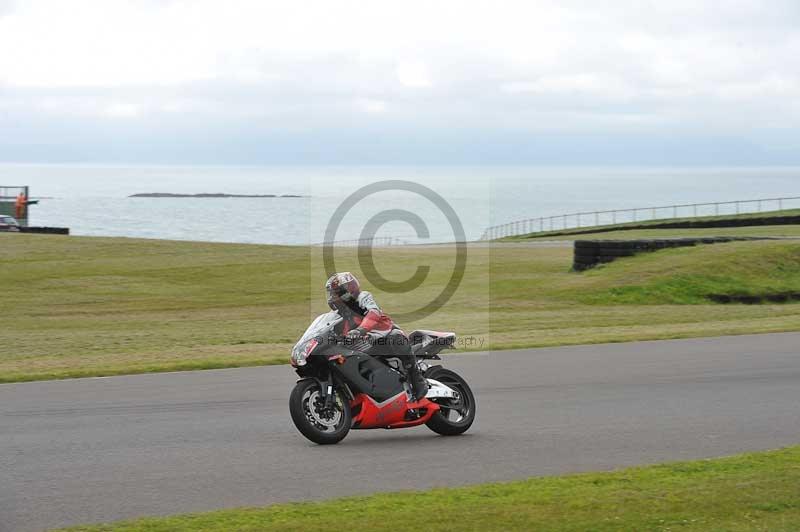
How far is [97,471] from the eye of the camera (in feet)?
29.5

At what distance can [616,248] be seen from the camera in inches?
1310

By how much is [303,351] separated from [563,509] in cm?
338

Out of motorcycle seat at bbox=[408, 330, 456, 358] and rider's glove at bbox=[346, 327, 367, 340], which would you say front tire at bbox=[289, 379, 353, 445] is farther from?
motorcycle seat at bbox=[408, 330, 456, 358]

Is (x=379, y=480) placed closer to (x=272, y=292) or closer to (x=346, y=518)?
(x=346, y=518)

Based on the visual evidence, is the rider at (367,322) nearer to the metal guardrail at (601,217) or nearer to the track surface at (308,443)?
the track surface at (308,443)

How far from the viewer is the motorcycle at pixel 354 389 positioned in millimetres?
10172

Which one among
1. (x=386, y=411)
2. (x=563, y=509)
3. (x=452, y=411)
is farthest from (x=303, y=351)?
(x=563, y=509)

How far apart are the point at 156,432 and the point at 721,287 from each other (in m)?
21.0

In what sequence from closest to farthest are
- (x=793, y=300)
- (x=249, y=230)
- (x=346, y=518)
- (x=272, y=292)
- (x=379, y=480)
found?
(x=346, y=518) < (x=379, y=480) < (x=793, y=300) < (x=272, y=292) < (x=249, y=230)

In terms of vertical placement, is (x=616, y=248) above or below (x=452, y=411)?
above

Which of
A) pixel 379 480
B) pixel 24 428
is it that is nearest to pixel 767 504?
pixel 379 480

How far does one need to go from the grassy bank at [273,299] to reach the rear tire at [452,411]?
6471 millimetres

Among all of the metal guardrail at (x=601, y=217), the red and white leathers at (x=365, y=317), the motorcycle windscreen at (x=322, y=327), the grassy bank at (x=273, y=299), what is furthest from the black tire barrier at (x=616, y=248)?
the metal guardrail at (x=601, y=217)

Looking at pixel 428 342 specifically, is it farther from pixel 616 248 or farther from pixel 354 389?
pixel 616 248
